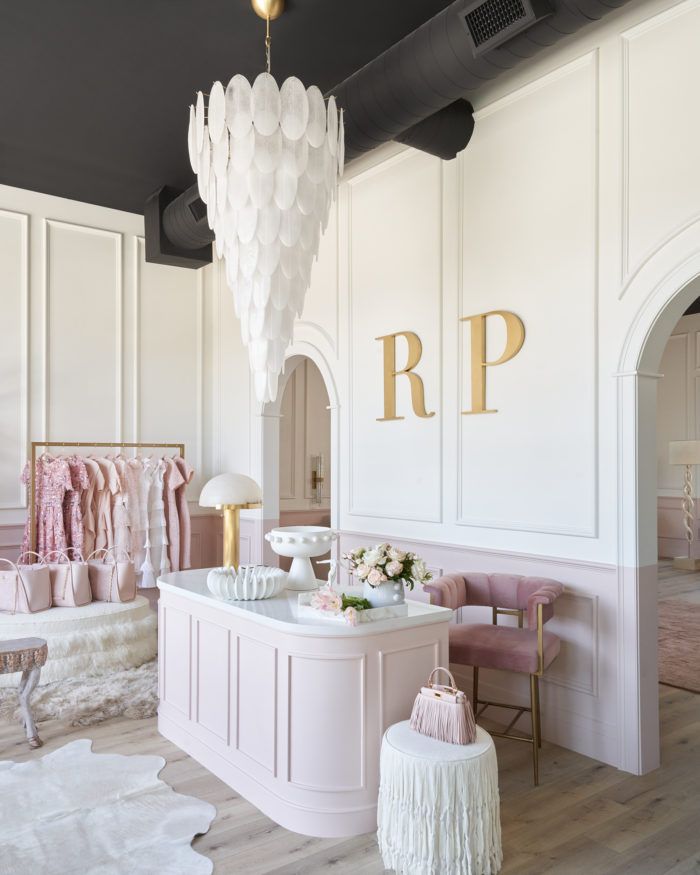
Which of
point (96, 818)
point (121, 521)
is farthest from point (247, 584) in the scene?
point (121, 521)

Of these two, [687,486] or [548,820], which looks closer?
[548,820]

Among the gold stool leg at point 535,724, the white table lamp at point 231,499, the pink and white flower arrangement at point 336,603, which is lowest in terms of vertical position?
the gold stool leg at point 535,724

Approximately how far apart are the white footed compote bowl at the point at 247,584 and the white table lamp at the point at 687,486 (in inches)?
326

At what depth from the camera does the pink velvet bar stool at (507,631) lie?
145 inches

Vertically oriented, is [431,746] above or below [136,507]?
below

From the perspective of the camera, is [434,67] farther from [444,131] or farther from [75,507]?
[75,507]

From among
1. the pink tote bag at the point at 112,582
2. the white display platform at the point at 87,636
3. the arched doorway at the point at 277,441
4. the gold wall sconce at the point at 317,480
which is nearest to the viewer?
the white display platform at the point at 87,636

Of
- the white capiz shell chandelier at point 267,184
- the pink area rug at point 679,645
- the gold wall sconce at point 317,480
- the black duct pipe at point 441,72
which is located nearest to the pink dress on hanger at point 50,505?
the gold wall sconce at point 317,480

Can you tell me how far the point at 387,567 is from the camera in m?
3.26

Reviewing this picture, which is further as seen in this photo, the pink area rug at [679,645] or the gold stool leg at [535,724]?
the pink area rug at [679,645]

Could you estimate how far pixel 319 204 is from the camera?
327 cm

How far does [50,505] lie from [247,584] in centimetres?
340

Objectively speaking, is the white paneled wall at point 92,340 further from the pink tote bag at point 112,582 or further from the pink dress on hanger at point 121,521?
the pink tote bag at point 112,582

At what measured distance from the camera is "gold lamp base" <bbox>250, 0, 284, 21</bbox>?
3.79m
